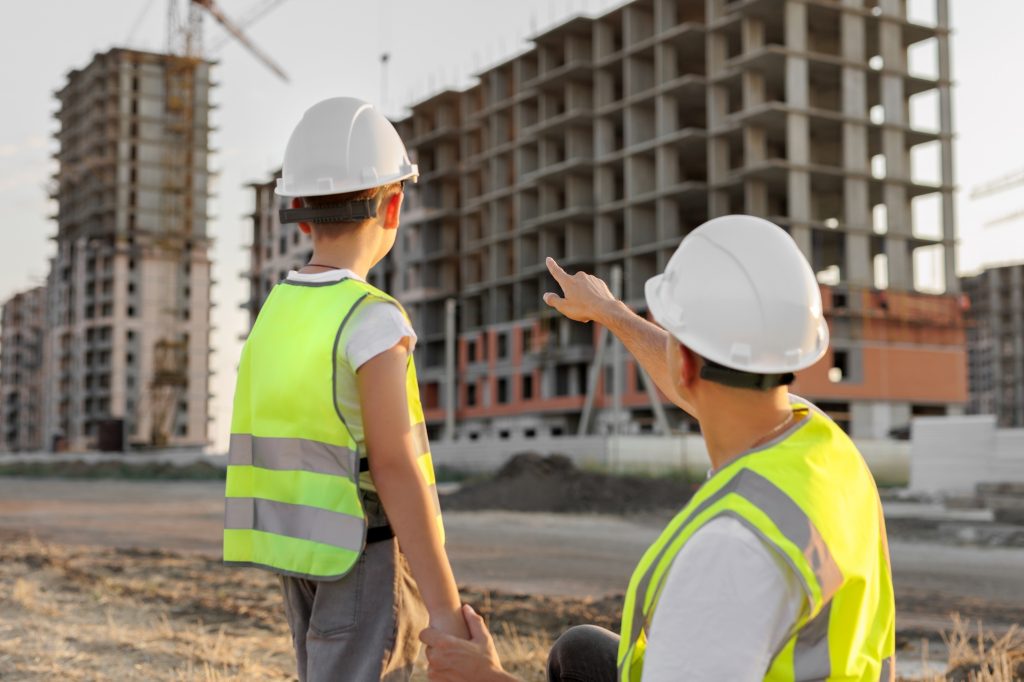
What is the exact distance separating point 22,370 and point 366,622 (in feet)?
437

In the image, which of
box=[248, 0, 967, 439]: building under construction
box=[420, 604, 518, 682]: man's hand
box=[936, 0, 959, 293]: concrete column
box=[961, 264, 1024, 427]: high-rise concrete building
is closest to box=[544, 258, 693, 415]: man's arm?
box=[420, 604, 518, 682]: man's hand

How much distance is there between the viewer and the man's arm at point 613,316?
286cm

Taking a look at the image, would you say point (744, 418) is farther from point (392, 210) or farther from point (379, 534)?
point (392, 210)

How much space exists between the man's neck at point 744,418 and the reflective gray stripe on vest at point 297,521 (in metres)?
0.74

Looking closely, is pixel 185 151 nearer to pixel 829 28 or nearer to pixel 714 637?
pixel 829 28

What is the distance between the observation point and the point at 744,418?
5.73ft

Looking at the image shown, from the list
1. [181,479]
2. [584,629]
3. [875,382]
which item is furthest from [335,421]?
[875,382]

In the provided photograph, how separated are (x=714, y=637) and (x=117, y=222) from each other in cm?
10453

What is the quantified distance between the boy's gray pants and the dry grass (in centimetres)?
228

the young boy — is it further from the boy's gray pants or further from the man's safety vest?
the man's safety vest

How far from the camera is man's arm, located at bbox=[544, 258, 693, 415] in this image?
112 inches

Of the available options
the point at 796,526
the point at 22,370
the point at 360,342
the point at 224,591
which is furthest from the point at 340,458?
the point at 22,370

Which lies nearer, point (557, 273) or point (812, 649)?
point (812, 649)

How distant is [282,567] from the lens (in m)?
2.22
